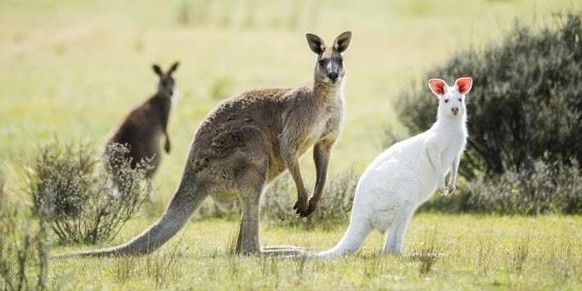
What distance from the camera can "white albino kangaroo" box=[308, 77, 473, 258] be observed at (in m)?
9.86

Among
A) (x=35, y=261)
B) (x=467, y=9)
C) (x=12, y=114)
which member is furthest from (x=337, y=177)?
(x=467, y=9)

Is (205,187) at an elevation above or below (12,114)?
A: below

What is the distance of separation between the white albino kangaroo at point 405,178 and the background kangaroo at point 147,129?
18.5 feet

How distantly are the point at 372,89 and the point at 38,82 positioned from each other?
852 cm

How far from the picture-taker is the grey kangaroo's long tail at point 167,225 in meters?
10.3

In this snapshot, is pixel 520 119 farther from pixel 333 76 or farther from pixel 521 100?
pixel 333 76

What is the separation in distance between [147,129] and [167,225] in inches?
231

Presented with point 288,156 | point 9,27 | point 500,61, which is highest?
point 9,27

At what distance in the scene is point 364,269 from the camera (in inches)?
356

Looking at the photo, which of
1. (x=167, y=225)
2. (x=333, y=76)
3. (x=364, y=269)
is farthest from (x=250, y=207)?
(x=364, y=269)

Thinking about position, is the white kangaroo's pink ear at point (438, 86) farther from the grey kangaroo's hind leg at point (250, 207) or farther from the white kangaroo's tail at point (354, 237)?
the grey kangaroo's hind leg at point (250, 207)

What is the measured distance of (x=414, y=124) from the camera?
16.1m

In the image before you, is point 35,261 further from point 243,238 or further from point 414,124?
point 414,124

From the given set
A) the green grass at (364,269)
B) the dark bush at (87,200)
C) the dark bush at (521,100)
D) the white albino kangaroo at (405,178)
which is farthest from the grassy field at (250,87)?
the dark bush at (87,200)
